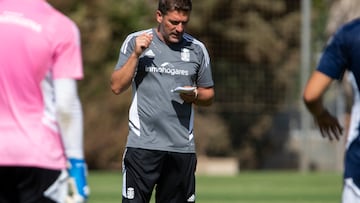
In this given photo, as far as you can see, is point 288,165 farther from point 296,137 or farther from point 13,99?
point 13,99

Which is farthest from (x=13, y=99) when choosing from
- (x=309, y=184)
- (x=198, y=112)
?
(x=198, y=112)

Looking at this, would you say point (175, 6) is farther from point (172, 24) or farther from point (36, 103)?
point (36, 103)

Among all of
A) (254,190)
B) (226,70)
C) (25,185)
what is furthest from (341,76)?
(226,70)

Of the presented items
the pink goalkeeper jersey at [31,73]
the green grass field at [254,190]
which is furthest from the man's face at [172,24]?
the green grass field at [254,190]

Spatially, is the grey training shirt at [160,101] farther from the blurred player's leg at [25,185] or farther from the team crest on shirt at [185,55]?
the blurred player's leg at [25,185]

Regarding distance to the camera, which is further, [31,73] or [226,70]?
[226,70]

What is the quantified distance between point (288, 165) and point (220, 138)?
3.30 meters

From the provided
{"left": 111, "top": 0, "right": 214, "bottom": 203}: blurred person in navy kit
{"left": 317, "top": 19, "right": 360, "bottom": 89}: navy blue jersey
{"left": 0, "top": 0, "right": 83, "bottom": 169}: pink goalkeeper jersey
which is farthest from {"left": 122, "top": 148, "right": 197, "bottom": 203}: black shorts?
{"left": 0, "top": 0, "right": 83, "bottom": 169}: pink goalkeeper jersey

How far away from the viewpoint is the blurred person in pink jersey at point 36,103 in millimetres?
5984

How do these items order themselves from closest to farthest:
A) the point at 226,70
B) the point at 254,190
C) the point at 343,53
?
the point at 343,53 < the point at 254,190 < the point at 226,70

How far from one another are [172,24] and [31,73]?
2574 millimetres

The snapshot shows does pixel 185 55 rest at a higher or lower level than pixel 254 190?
higher

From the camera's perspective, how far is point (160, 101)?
848 cm

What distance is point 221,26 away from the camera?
4222 cm
